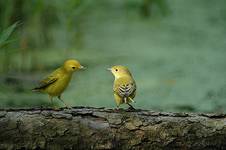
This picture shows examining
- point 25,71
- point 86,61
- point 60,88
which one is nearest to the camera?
point 60,88

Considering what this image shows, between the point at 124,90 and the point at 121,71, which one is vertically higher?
the point at 121,71

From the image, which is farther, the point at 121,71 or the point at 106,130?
the point at 121,71

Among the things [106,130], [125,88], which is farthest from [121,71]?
[106,130]

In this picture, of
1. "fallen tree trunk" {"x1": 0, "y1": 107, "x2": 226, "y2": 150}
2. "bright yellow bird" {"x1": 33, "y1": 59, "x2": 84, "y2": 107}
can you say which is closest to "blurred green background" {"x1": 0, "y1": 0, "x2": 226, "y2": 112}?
"bright yellow bird" {"x1": 33, "y1": 59, "x2": 84, "y2": 107}

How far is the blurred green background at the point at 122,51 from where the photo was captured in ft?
21.8

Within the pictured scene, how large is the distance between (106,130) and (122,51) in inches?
175

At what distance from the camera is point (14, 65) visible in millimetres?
7660

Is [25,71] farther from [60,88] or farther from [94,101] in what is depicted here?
[60,88]

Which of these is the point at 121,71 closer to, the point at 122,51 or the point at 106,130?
the point at 106,130

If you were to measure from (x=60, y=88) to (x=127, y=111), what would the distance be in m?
0.57

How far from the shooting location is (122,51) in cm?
845

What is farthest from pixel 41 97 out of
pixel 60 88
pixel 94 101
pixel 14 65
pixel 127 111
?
pixel 127 111

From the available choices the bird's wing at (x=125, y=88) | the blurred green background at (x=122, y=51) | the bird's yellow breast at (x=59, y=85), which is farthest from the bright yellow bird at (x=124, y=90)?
the blurred green background at (x=122, y=51)

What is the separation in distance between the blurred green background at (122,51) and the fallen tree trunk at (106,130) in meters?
1.60
